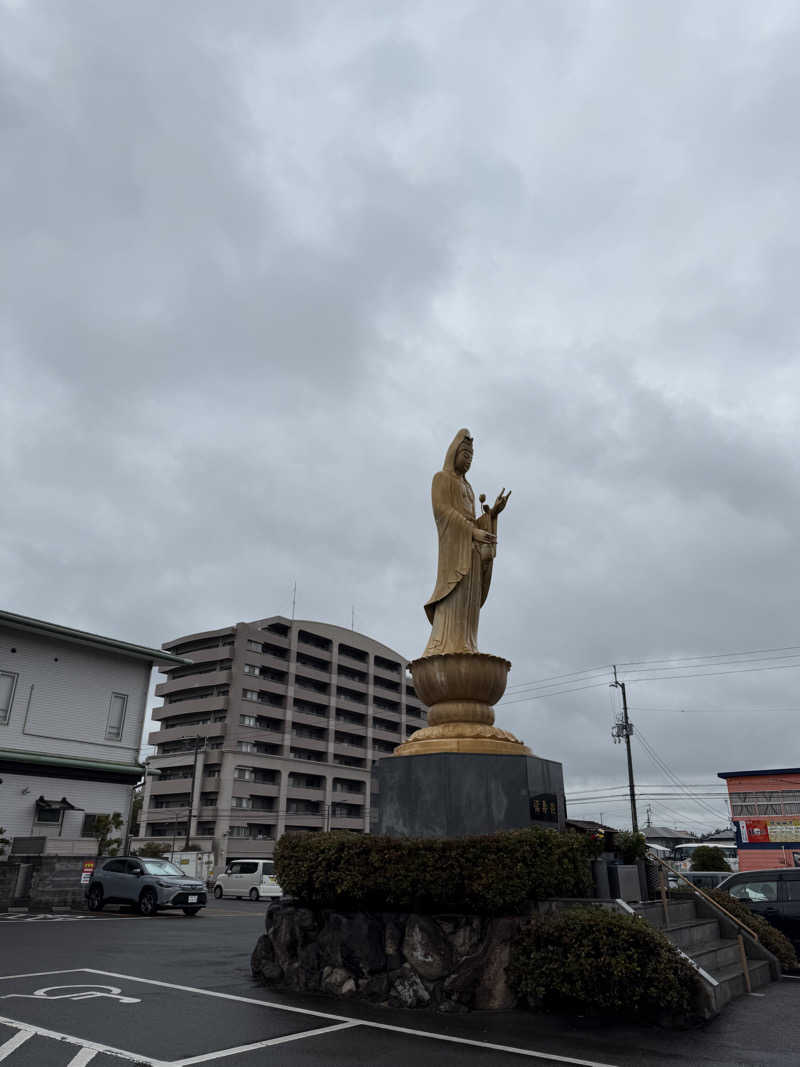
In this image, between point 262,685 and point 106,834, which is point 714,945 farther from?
point 262,685

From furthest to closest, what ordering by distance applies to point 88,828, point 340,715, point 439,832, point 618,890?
point 340,715 → point 88,828 → point 439,832 → point 618,890

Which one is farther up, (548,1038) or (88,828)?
(88,828)

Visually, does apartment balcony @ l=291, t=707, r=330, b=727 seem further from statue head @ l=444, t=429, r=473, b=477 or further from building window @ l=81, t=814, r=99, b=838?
statue head @ l=444, t=429, r=473, b=477

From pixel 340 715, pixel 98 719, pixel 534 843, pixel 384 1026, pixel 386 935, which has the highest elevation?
pixel 340 715

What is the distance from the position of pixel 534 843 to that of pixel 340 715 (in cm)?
6242

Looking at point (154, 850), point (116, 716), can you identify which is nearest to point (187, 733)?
point (154, 850)

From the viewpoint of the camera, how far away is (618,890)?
988 cm

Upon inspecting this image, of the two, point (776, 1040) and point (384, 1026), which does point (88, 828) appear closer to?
point (384, 1026)

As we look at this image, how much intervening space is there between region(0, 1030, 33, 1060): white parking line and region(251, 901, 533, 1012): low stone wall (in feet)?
10.9

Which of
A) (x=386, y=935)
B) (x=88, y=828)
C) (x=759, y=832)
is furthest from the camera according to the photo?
(x=759, y=832)

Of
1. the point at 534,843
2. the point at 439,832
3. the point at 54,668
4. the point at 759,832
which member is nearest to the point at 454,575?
the point at 439,832

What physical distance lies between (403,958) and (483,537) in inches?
270

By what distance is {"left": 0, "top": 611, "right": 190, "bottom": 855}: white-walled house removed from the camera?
24797mm

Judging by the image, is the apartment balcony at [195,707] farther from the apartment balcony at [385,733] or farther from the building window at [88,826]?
the building window at [88,826]
